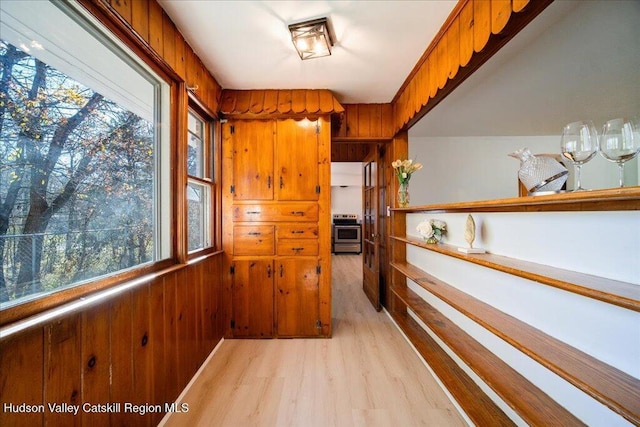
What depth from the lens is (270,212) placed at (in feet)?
7.72

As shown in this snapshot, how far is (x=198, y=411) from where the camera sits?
1485 millimetres

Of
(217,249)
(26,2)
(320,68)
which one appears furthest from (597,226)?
(217,249)

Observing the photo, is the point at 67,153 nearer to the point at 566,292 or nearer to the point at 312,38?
the point at 312,38

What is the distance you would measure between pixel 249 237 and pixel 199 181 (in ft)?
2.27

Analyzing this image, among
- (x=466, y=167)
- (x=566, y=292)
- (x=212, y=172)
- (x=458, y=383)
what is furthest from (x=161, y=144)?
(x=466, y=167)

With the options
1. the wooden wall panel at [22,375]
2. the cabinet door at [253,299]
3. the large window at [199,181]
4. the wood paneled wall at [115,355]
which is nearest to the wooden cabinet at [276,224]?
the cabinet door at [253,299]

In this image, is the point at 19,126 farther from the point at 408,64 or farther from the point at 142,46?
the point at 408,64

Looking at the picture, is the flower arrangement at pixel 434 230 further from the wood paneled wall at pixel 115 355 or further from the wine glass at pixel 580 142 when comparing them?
the wood paneled wall at pixel 115 355

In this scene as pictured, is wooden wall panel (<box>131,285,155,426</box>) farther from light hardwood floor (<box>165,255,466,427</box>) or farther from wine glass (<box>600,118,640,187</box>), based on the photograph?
wine glass (<box>600,118,640,187</box>)

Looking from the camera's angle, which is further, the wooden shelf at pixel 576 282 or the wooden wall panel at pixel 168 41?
the wooden wall panel at pixel 168 41

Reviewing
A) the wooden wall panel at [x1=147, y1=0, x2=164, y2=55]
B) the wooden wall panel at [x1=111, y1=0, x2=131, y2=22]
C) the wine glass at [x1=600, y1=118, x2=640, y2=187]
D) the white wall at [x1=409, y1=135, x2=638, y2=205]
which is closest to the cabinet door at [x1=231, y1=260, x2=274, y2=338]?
the wooden wall panel at [x1=147, y1=0, x2=164, y2=55]

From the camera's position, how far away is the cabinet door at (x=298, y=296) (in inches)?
92.5

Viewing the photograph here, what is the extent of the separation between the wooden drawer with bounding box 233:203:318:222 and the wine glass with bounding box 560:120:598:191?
180cm

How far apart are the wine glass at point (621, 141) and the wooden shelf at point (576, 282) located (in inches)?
13.4
